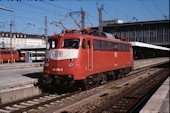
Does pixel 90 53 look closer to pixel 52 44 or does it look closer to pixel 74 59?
pixel 74 59

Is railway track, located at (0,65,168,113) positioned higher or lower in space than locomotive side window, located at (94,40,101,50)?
lower

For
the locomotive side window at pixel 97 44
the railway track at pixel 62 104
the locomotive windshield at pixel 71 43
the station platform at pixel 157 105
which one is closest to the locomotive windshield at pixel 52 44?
the locomotive windshield at pixel 71 43

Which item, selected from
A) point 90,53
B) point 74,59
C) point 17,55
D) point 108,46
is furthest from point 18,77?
point 17,55

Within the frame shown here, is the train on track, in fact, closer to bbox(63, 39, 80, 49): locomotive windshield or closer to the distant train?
bbox(63, 39, 80, 49): locomotive windshield

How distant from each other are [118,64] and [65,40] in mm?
6937

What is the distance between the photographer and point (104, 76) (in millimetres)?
16172

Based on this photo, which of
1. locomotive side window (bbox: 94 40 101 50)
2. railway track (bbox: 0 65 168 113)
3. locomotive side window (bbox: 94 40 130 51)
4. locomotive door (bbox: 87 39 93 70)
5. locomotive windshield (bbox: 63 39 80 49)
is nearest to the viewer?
railway track (bbox: 0 65 168 113)

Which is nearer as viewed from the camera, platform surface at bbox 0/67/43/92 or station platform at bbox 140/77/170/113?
station platform at bbox 140/77/170/113

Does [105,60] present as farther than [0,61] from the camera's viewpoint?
No

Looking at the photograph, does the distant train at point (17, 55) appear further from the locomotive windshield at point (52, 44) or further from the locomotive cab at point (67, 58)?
the locomotive cab at point (67, 58)

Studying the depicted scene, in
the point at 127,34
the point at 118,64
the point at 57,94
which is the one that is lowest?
the point at 57,94

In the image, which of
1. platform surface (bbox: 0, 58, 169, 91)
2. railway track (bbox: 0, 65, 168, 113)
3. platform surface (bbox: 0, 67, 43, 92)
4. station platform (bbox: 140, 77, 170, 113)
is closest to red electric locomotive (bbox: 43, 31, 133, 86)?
railway track (bbox: 0, 65, 168, 113)

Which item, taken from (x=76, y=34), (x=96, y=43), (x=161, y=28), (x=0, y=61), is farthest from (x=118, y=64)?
(x=161, y=28)

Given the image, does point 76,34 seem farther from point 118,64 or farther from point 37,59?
point 37,59
